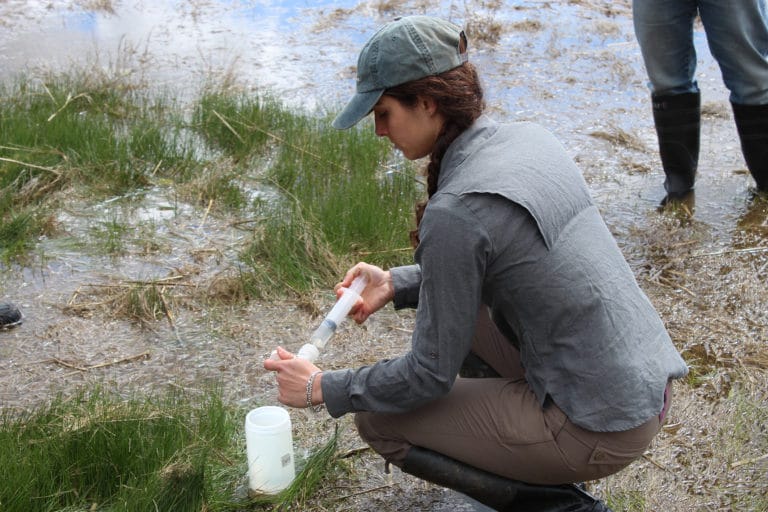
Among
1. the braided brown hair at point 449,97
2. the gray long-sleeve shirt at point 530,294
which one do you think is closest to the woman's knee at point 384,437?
the gray long-sleeve shirt at point 530,294

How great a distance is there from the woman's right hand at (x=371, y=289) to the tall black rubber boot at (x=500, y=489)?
48 centimetres

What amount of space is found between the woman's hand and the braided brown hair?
0.59 metres

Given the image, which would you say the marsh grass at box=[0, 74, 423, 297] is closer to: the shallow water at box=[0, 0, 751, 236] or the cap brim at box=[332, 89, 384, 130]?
the shallow water at box=[0, 0, 751, 236]

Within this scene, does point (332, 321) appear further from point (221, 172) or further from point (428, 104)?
point (221, 172)

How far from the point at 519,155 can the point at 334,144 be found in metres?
2.63

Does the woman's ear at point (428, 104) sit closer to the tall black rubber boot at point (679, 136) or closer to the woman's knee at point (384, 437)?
the woman's knee at point (384, 437)

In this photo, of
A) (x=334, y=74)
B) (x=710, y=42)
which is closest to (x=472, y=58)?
(x=334, y=74)

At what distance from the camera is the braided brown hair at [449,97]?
88.8 inches

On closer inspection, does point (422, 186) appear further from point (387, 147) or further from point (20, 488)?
point (20, 488)

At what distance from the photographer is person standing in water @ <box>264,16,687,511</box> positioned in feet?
7.05

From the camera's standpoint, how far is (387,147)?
4.90 meters

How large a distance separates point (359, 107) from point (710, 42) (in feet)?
8.59

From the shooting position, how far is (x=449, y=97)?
2266mm

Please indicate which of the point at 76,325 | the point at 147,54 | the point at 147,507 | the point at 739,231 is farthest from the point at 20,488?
the point at 147,54
